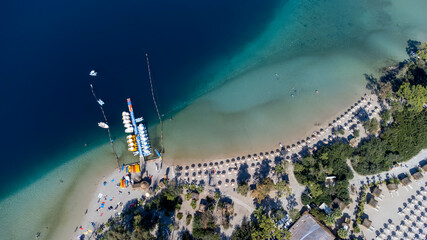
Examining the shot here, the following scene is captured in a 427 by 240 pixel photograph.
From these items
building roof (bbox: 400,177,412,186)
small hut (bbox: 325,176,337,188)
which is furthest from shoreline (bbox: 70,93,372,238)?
building roof (bbox: 400,177,412,186)

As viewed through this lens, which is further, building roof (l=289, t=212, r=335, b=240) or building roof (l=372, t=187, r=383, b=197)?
building roof (l=372, t=187, r=383, b=197)

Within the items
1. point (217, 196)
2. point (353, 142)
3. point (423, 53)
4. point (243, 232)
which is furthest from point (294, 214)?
point (423, 53)

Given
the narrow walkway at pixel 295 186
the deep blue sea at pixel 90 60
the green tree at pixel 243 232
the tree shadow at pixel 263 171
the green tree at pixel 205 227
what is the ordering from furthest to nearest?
the deep blue sea at pixel 90 60 < the tree shadow at pixel 263 171 < the narrow walkway at pixel 295 186 < the green tree at pixel 243 232 < the green tree at pixel 205 227

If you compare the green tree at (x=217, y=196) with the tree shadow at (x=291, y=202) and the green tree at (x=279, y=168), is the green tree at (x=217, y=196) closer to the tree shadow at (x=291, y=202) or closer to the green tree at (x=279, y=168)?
the green tree at (x=279, y=168)

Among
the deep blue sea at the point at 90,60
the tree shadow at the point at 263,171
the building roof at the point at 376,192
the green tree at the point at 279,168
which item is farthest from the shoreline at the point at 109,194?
the building roof at the point at 376,192

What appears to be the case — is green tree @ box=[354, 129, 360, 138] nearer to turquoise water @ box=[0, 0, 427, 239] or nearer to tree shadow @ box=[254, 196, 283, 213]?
turquoise water @ box=[0, 0, 427, 239]

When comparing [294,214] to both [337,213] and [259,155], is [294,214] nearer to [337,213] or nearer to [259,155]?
[337,213]

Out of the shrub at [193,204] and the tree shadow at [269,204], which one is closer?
the shrub at [193,204]
